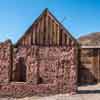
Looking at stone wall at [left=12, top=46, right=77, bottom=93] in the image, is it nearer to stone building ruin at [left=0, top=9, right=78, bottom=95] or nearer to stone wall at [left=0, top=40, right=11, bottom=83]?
stone building ruin at [left=0, top=9, right=78, bottom=95]

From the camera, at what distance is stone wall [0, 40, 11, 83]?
51.4ft

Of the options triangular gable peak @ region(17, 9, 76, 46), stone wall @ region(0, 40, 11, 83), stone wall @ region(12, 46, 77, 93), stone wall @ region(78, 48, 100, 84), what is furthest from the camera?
stone wall @ region(78, 48, 100, 84)

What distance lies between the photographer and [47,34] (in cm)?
1606

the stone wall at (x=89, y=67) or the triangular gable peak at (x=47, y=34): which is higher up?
the triangular gable peak at (x=47, y=34)

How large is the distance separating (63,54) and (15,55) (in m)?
2.80

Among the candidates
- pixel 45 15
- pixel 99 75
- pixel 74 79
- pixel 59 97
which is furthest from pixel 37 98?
pixel 99 75

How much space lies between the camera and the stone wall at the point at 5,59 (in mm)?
15656

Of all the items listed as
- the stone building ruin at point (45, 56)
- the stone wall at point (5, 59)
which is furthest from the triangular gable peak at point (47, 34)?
the stone wall at point (5, 59)

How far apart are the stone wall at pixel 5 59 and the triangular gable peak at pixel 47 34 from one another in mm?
702

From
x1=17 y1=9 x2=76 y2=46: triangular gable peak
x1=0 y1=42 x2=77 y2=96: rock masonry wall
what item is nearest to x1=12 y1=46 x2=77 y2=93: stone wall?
x1=0 y1=42 x2=77 y2=96: rock masonry wall

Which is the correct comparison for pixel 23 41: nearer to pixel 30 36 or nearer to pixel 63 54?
pixel 30 36

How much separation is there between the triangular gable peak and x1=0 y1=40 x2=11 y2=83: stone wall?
Answer: 702 mm

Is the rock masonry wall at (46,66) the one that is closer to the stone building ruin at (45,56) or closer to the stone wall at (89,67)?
the stone building ruin at (45,56)

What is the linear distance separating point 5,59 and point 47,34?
2751 mm
